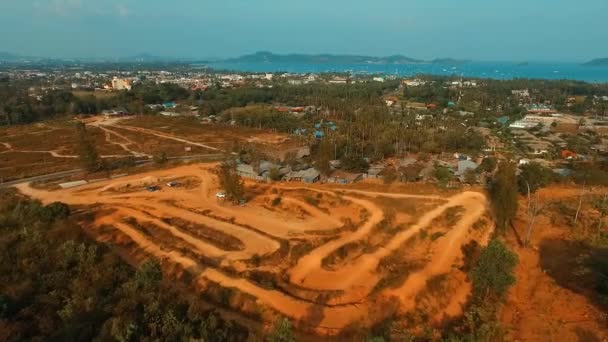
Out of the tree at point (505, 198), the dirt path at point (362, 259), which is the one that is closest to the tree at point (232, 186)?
the dirt path at point (362, 259)

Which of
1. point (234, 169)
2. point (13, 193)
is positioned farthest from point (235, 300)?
point (13, 193)

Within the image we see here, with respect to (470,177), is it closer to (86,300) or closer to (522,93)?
(86,300)

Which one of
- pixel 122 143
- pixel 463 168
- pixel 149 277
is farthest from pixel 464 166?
pixel 122 143

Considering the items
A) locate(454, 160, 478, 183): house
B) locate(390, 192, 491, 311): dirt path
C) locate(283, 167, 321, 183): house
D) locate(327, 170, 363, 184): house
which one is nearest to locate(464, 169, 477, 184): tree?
locate(454, 160, 478, 183): house

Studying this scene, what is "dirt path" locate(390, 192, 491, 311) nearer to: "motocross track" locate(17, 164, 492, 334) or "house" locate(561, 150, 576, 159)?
"motocross track" locate(17, 164, 492, 334)

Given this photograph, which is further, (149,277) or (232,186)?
(232,186)

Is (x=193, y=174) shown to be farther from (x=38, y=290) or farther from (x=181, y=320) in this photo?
(x=181, y=320)

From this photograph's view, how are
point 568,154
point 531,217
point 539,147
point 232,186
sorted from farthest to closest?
point 539,147 → point 568,154 → point 232,186 → point 531,217

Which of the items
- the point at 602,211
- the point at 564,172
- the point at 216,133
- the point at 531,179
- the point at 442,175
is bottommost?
the point at 216,133
